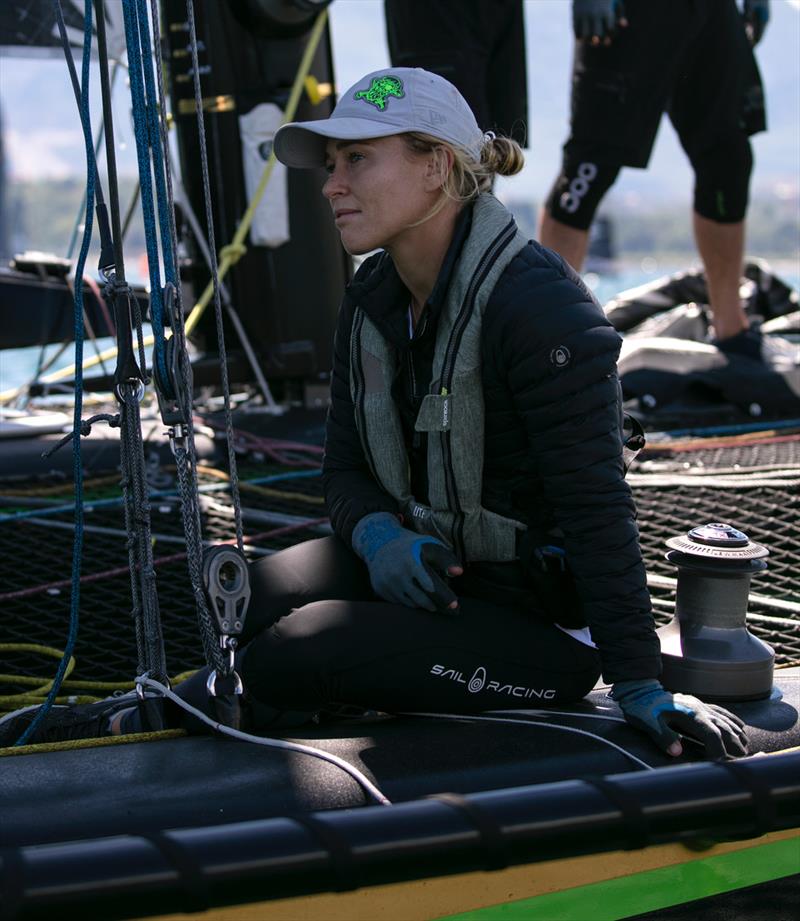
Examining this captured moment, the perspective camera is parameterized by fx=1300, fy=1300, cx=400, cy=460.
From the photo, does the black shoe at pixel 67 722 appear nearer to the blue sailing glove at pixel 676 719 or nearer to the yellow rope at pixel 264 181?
the blue sailing glove at pixel 676 719

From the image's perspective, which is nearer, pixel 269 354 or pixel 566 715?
pixel 566 715

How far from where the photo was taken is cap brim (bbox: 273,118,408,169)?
5.97ft

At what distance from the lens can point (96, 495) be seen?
151 inches

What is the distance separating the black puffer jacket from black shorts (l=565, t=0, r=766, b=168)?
2.60 metres

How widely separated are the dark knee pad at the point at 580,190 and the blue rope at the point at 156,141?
2.71 meters

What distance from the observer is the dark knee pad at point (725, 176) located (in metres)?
4.74

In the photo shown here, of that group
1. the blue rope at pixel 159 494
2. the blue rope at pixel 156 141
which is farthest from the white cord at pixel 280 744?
the blue rope at pixel 159 494

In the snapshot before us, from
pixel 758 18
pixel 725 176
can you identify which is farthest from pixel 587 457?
pixel 758 18

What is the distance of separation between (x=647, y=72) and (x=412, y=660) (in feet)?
9.97

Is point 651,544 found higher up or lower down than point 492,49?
lower down

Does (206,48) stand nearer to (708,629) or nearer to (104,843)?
(708,629)

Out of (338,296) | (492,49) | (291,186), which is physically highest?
(492,49)

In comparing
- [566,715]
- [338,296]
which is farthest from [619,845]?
[338,296]

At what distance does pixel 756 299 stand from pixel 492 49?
7.81ft
